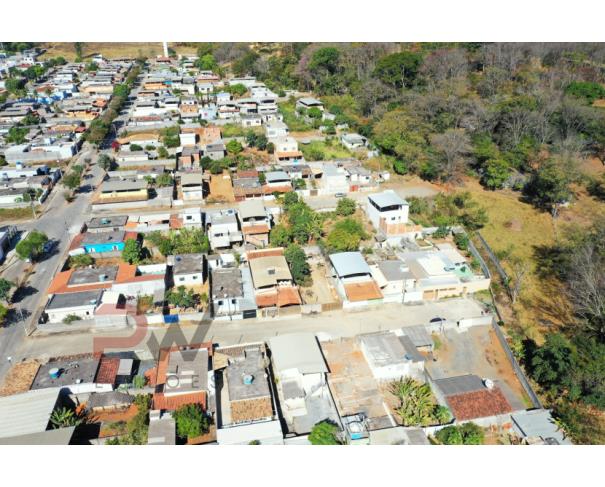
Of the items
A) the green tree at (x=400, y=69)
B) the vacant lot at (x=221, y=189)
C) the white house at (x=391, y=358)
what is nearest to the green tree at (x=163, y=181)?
the vacant lot at (x=221, y=189)

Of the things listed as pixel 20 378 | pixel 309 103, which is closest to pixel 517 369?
pixel 20 378

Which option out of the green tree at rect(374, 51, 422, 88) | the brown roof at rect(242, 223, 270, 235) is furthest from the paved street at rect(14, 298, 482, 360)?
the green tree at rect(374, 51, 422, 88)

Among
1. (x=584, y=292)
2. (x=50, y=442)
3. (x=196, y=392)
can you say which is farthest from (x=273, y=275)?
(x=584, y=292)

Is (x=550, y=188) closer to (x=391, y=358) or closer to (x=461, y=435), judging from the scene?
(x=391, y=358)

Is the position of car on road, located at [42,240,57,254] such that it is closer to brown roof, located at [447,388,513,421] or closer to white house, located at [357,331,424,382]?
white house, located at [357,331,424,382]

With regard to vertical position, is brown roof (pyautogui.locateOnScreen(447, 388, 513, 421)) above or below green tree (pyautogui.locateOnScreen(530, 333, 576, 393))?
below

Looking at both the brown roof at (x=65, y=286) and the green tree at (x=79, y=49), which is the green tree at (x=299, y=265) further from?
the green tree at (x=79, y=49)
